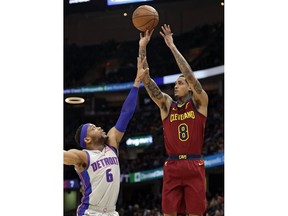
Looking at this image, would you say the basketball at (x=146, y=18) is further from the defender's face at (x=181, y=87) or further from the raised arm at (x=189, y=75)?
the defender's face at (x=181, y=87)

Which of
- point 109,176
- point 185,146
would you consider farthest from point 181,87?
point 109,176

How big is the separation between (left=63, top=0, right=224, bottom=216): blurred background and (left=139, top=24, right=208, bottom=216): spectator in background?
14.1m

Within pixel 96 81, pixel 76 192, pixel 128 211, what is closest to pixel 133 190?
pixel 76 192

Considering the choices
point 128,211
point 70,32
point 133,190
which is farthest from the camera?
point 70,32

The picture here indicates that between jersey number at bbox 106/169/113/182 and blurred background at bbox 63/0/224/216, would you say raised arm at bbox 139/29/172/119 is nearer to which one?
jersey number at bbox 106/169/113/182

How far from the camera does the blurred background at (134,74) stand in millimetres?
21906

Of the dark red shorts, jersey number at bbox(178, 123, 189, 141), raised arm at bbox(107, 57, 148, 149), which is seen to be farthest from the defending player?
jersey number at bbox(178, 123, 189, 141)

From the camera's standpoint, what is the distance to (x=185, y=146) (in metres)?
5.62

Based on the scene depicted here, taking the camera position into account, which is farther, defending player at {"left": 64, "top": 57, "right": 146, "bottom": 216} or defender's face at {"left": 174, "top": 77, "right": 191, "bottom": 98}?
defender's face at {"left": 174, "top": 77, "right": 191, "bottom": 98}

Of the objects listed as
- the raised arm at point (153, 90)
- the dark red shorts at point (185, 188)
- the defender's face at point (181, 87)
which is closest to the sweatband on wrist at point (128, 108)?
the raised arm at point (153, 90)

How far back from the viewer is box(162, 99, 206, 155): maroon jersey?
5633 mm
